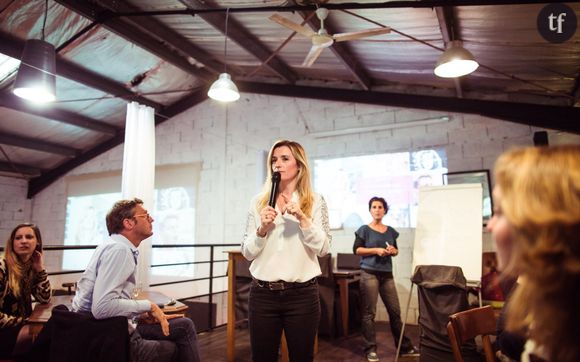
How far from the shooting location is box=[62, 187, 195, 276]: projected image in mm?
6738

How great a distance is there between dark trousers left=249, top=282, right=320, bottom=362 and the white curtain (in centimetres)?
299

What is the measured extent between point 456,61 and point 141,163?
11.3ft

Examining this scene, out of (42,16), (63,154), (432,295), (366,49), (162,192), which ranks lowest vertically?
(432,295)

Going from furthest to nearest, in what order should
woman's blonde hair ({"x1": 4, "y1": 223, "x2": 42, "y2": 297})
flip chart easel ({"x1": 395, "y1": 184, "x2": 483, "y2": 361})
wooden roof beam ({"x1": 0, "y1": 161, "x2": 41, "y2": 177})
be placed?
1. wooden roof beam ({"x1": 0, "y1": 161, "x2": 41, "y2": 177})
2. flip chart easel ({"x1": 395, "y1": 184, "x2": 483, "y2": 361})
3. woman's blonde hair ({"x1": 4, "y1": 223, "x2": 42, "y2": 297})

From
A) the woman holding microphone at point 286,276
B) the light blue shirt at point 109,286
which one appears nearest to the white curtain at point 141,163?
the light blue shirt at point 109,286

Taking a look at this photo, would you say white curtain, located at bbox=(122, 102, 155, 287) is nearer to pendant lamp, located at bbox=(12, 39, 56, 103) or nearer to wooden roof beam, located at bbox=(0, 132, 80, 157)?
pendant lamp, located at bbox=(12, 39, 56, 103)

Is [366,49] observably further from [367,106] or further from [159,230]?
[159,230]

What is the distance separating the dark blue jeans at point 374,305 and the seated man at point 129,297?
1858 mm

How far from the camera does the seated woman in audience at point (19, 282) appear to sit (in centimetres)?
210

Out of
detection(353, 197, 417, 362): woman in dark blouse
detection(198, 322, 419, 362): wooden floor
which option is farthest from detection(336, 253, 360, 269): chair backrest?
detection(353, 197, 417, 362): woman in dark blouse

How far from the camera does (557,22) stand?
291 centimetres

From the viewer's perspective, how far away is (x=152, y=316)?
202 cm

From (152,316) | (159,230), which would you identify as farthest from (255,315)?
(159,230)

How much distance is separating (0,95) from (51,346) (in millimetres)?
5661
